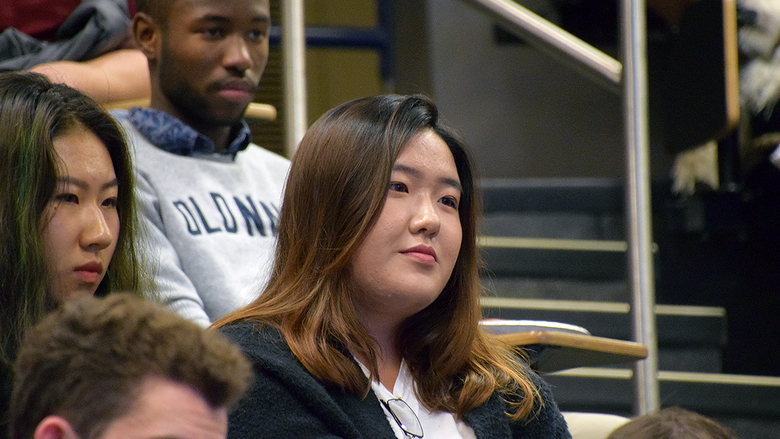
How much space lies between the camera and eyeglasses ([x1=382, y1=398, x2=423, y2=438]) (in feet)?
4.02

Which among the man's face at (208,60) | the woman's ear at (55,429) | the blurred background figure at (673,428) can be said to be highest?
the man's face at (208,60)

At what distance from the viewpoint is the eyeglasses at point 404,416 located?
48.2 inches

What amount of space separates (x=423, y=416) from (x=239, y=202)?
690 mm

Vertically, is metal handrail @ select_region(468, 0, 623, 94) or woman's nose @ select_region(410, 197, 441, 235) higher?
metal handrail @ select_region(468, 0, 623, 94)

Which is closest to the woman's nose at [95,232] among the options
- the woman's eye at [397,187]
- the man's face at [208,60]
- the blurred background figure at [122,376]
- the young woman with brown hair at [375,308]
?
the young woman with brown hair at [375,308]

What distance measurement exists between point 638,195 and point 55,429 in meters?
1.68

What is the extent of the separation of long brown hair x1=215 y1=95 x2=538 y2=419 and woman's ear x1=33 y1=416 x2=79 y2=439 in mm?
551

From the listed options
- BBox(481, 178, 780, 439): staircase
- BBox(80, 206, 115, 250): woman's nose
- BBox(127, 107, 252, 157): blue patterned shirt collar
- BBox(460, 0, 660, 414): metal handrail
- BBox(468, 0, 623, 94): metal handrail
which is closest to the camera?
BBox(80, 206, 115, 250): woman's nose

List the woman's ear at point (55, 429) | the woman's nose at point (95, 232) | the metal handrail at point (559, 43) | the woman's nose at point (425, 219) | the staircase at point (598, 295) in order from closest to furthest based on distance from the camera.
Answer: the woman's ear at point (55, 429), the woman's nose at point (95, 232), the woman's nose at point (425, 219), the metal handrail at point (559, 43), the staircase at point (598, 295)

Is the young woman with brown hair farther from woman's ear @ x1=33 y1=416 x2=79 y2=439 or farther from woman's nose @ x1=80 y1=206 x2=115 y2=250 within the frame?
woman's ear @ x1=33 y1=416 x2=79 y2=439

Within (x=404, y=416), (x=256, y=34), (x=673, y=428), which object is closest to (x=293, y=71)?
(x=256, y=34)

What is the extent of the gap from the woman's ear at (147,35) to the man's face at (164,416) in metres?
1.27

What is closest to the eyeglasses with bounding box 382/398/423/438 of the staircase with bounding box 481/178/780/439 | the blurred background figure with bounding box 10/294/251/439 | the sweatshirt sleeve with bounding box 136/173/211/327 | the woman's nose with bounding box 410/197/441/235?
the woman's nose with bounding box 410/197/441/235

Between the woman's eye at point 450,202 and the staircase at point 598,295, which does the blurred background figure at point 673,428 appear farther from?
the staircase at point 598,295
